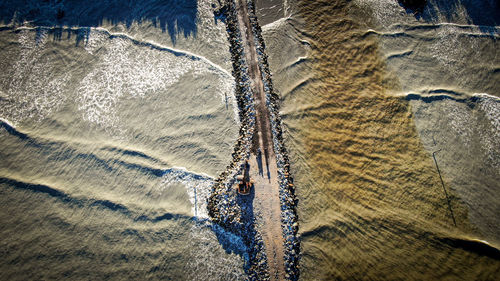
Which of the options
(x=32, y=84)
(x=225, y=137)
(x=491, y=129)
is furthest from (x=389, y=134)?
(x=32, y=84)

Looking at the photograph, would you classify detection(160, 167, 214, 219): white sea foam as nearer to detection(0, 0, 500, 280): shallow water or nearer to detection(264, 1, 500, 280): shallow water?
detection(0, 0, 500, 280): shallow water

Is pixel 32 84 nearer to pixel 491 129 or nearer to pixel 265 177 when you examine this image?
pixel 265 177

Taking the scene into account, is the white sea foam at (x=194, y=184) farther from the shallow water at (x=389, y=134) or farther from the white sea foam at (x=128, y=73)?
the shallow water at (x=389, y=134)

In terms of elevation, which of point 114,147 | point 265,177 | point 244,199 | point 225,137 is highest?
point 114,147

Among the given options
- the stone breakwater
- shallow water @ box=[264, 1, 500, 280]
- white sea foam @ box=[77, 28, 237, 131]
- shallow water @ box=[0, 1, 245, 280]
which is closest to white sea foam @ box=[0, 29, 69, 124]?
shallow water @ box=[0, 1, 245, 280]

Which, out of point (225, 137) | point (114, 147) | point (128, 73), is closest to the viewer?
point (225, 137)

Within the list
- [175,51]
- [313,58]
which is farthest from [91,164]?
[313,58]

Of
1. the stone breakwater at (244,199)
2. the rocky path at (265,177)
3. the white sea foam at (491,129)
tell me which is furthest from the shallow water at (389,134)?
the rocky path at (265,177)

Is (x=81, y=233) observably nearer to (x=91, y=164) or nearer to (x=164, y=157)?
(x=91, y=164)
